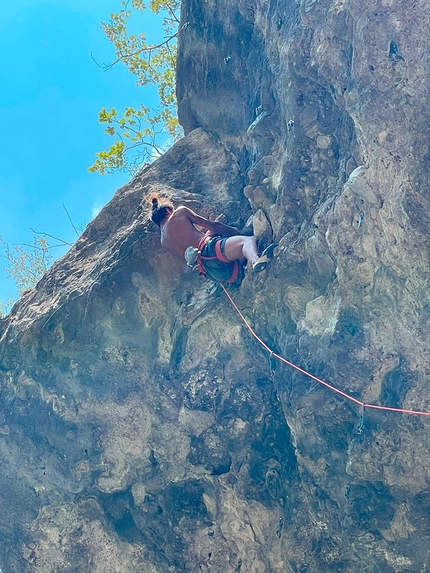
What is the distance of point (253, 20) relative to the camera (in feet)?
24.0

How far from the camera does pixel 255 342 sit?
21.2 ft

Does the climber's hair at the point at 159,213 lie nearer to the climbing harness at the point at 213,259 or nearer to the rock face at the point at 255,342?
the rock face at the point at 255,342

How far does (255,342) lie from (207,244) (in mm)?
1335

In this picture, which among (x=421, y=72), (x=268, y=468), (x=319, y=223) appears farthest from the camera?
(x=268, y=468)

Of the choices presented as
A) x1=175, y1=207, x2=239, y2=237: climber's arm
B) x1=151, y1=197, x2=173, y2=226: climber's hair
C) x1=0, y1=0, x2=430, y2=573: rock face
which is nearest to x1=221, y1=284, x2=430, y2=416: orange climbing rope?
x1=0, y1=0, x2=430, y2=573: rock face

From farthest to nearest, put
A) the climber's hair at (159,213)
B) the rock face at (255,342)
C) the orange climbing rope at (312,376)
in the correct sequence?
the climber's hair at (159,213)
the rock face at (255,342)
the orange climbing rope at (312,376)

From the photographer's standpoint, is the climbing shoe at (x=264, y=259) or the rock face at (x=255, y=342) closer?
the rock face at (x=255, y=342)

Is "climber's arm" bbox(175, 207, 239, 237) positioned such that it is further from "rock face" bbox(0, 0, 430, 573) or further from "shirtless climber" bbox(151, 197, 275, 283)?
"rock face" bbox(0, 0, 430, 573)

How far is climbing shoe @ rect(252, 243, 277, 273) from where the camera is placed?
19.8ft

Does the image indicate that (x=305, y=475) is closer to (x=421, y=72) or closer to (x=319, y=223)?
(x=319, y=223)

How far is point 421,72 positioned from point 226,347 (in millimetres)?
3696

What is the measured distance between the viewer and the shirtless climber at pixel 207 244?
6.46 m

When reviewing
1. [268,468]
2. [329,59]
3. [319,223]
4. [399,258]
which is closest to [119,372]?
[268,468]

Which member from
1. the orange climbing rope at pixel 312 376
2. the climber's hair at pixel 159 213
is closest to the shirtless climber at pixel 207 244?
the climber's hair at pixel 159 213
